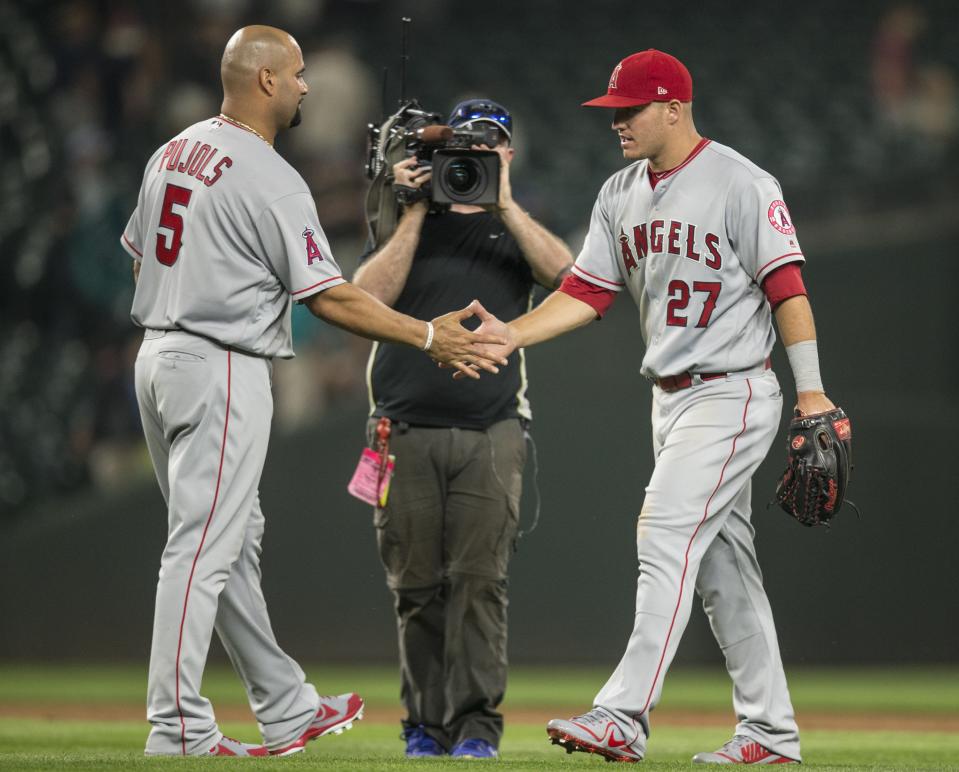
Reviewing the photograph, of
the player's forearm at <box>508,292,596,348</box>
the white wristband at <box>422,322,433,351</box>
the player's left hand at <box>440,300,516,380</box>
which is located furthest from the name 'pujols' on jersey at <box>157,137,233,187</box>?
the player's forearm at <box>508,292,596,348</box>

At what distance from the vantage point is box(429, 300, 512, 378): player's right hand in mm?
4328

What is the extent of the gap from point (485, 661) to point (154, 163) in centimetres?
188

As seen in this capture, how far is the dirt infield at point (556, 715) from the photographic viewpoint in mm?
6215

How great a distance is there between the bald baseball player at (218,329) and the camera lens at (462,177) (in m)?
0.73

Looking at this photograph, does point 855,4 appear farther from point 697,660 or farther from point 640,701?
point 640,701

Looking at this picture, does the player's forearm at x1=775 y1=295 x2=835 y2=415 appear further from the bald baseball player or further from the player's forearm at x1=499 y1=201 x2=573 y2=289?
the bald baseball player

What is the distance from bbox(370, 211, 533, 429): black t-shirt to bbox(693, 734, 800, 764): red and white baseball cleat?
1.33 m

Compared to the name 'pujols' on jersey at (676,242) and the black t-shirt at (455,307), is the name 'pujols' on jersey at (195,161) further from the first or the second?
the name 'pujols' on jersey at (676,242)

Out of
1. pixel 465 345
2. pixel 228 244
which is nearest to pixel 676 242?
pixel 465 345

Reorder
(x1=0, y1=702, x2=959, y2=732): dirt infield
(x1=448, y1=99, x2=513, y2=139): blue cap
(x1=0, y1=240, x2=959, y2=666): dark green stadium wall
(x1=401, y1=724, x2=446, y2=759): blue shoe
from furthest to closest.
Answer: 1. (x1=0, y1=240, x2=959, y2=666): dark green stadium wall
2. (x1=0, y1=702, x2=959, y2=732): dirt infield
3. (x1=448, y1=99, x2=513, y2=139): blue cap
4. (x1=401, y1=724, x2=446, y2=759): blue shoe

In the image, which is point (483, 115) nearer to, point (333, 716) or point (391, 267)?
point (391, 267)

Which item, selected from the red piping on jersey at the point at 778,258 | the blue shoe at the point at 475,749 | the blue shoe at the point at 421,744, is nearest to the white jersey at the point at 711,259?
the red piping on jersey at the point at 778,258

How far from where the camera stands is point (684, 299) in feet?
13.5

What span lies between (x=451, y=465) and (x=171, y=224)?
1269mm
